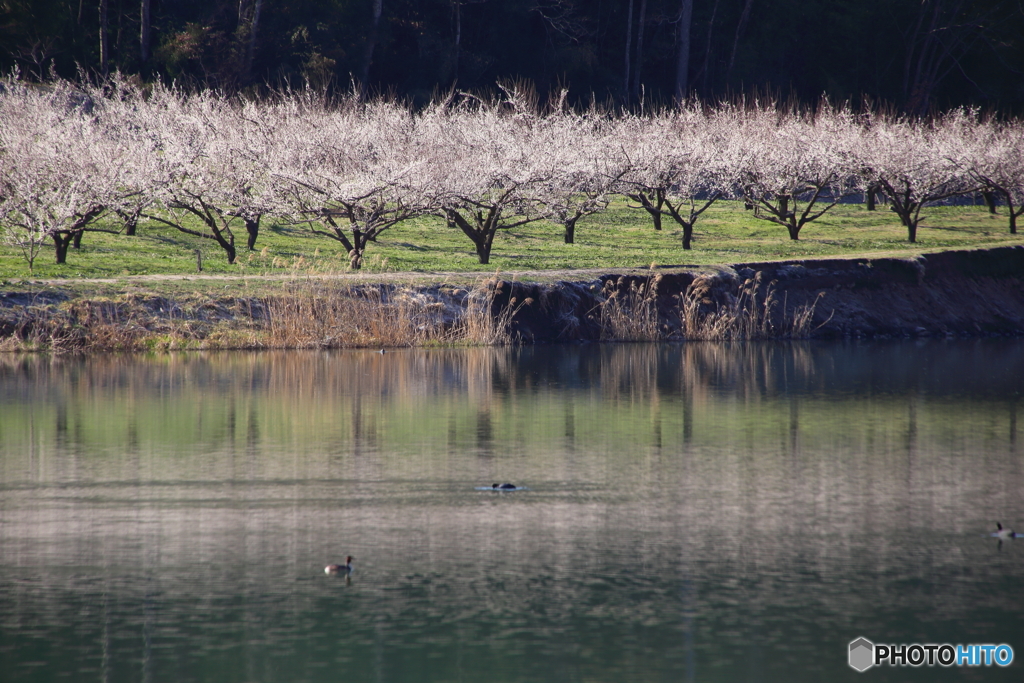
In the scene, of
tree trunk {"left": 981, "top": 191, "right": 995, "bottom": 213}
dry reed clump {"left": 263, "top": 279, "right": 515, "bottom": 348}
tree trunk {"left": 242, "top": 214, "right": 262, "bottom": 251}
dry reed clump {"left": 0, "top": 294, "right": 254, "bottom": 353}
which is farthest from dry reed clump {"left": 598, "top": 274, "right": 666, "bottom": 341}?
tree trunk {"left": 981, "top": 191, "right": 995, "bottom": 213}

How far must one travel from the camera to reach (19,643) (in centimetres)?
870

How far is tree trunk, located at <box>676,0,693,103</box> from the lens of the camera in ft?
223

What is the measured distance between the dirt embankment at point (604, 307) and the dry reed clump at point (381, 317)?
0.11ft

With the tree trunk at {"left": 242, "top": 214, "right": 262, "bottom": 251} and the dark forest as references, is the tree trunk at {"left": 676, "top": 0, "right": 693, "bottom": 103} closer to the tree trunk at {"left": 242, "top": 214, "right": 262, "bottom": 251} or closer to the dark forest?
the dark forest

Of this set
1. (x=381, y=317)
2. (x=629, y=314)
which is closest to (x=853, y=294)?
(x=629, y=314)

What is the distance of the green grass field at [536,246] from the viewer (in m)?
34.7

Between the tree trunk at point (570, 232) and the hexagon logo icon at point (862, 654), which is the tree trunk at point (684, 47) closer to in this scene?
the tree trunk at point (570, 232)

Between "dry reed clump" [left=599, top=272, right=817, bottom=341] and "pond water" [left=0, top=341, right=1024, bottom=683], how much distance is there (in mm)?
10469

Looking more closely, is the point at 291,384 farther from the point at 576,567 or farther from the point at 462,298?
the point at 576,567

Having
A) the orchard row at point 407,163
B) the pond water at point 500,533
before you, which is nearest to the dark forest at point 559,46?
the orchard row at point 407,163

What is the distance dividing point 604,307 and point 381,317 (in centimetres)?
632

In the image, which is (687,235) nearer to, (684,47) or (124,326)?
(124,326)

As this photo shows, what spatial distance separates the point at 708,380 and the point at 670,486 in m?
10.6

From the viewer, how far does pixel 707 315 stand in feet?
108
